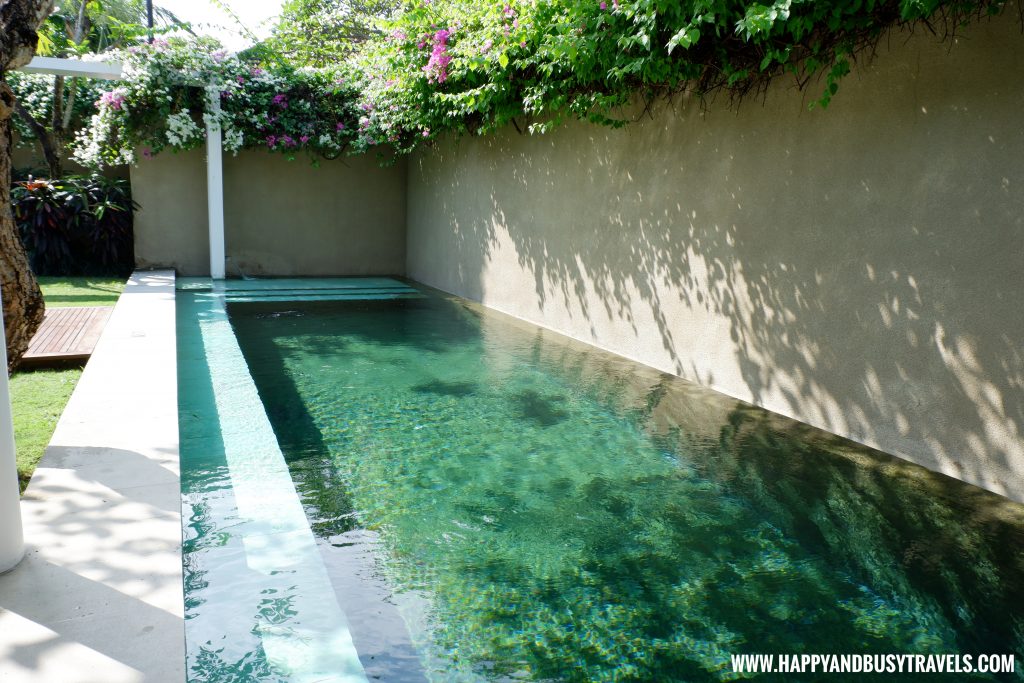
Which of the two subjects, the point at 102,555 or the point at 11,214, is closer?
the point at 102,555

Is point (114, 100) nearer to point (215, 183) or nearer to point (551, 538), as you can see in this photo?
point (215, 183)

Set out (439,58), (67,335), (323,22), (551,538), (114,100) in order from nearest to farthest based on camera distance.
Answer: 1. (551,538)
2. (67,335)
3. (439,58)
4. (114,100)
5. (323,22)

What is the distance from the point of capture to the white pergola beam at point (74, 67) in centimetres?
853

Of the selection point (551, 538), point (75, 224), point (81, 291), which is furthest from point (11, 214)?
point (75, 224)

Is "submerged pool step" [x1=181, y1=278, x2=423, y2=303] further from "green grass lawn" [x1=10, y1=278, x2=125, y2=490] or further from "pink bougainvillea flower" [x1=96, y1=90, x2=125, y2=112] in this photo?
"green grass lawn" [x1=10, y1=278, x2=125, y2=490]

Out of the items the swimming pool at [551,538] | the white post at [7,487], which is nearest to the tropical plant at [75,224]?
the swimming pool at [551,538]

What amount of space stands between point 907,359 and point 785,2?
6.19 feet

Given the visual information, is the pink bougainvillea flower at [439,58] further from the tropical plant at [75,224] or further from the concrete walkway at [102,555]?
the tropical plant at [75,224]

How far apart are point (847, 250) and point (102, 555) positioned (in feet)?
12.5

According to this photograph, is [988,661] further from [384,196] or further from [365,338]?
[384,196]

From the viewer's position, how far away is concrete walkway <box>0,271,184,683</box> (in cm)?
171

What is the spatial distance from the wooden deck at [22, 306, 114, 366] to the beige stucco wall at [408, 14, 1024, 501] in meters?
4.16

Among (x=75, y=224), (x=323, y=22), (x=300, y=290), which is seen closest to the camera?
(x=75, y=224)

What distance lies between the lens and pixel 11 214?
2.81 metres
